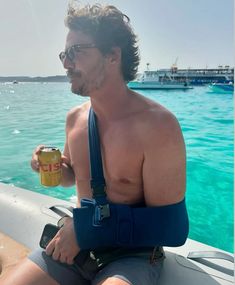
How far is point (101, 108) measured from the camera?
4.44 feet

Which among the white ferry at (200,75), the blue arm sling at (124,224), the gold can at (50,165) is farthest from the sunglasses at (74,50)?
the white ferry at (200,75)

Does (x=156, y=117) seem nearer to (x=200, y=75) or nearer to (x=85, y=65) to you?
(x=85, y=65)

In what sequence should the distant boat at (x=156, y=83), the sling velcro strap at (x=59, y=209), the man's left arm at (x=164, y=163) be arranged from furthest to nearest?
the distant boat at (x=156, y=83), the sling velcro strap at (x=59, y=209), the man's left arm at (x=164, y=163)

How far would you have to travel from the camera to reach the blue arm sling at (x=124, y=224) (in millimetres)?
1149

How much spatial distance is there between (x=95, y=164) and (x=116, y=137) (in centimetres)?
14

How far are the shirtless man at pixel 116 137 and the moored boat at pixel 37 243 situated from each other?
6.9 inches

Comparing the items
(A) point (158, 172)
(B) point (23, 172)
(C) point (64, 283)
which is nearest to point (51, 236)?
(C) point (64, 283)

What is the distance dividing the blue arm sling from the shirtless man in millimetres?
48

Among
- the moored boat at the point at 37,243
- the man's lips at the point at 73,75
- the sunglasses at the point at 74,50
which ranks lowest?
the moored boat at the point at 37,243

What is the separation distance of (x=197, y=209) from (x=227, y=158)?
242cm

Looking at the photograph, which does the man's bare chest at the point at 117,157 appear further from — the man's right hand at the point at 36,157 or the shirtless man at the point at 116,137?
the man's right hand at the point at 36,157

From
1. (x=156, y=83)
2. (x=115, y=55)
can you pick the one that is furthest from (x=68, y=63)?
(x=156, y=83)

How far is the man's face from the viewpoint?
4.18 ft

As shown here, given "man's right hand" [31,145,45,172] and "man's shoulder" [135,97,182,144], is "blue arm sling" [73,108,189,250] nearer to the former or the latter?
"man's shoulder" [135,97,182,144]
